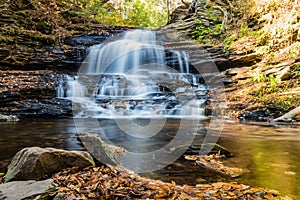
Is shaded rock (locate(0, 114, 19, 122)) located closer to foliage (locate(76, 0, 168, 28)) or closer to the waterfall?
the waterfall

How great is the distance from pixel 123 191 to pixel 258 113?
7146 mm

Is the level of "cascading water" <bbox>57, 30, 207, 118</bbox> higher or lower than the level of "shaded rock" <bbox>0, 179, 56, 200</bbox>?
higher

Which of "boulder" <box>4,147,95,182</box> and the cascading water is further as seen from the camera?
the cascading water

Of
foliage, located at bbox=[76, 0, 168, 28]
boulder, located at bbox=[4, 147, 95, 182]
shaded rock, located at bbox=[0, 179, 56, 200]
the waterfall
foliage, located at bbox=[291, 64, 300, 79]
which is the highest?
foliage, located at bbox=[76, 0, 168, 28]

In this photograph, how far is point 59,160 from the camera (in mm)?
2393

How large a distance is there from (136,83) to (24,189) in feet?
31.5

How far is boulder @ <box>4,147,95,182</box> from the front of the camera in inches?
85.8

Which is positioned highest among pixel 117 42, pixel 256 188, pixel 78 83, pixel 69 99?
pixel 117 42

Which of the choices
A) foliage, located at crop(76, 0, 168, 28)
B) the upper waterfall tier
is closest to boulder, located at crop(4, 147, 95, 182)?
the upper waterfall tier

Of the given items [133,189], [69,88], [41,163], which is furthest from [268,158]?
[69,88]

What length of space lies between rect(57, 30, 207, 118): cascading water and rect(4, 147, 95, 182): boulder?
20.7 ft

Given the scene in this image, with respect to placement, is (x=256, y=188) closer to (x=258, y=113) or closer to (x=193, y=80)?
(x=258, y=113)

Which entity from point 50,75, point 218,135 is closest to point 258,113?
point 218,135

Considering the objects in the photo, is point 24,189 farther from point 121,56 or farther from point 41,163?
point 121,56
